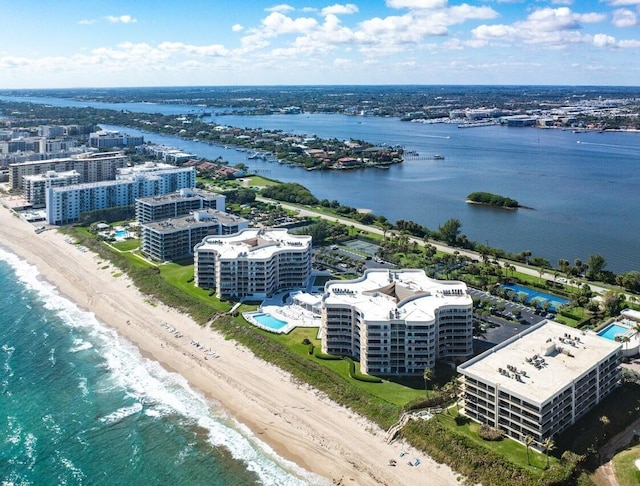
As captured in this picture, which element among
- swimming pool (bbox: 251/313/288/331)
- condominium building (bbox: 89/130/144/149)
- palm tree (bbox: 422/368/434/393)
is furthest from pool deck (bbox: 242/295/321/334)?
condominium building (bbox: 89/130/144/149)

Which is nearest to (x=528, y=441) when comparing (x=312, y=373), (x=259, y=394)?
(x=312, y=373)

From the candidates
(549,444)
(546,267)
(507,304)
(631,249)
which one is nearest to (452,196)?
(631,249)

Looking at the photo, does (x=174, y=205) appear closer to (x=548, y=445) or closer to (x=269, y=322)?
(x=269, y=322)

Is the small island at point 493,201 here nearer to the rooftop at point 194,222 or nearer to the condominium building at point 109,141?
the rooftop at point 194,222

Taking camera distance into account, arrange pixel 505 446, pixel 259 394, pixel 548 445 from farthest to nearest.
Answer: pixel 259 394, pixel 505 446, pixel 548 445

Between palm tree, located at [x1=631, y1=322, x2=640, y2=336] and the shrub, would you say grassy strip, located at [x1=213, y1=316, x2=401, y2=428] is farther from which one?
palm tree, located at [x1=631, y1=322, x2=640, y2=336]
